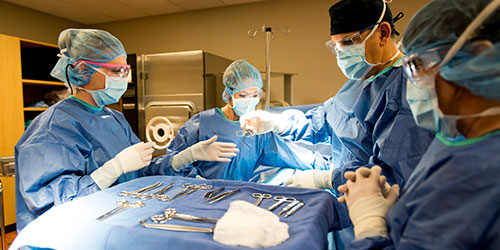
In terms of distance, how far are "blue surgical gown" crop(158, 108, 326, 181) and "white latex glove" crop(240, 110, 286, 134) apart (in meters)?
0.14

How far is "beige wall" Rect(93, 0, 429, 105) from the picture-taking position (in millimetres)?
3826

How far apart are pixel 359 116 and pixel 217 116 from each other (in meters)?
1.04

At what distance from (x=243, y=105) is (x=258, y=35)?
2.39 m

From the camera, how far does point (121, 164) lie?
1367 millimetres

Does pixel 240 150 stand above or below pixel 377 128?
below

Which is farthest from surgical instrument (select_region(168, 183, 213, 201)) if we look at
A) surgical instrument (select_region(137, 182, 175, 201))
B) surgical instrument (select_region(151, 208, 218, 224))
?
surgical instrument (select_region(151, 208, 218, 224))

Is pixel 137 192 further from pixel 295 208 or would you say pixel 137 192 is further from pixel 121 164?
pixel 295 208

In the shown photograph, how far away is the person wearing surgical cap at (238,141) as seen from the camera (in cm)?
199

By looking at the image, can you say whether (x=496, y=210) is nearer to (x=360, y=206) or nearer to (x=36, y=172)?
(x=360, y=206)

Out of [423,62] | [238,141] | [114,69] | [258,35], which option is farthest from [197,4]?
[423,62]

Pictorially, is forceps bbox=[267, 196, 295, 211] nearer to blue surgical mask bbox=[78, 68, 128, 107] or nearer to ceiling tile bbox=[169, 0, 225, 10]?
blue surgical mask bbox=[78, 68, 128, 107]

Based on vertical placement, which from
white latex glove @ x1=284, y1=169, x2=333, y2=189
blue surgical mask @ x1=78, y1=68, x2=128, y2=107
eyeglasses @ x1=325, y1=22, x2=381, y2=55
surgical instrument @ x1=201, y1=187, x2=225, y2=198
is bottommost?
white latex glove @ x1=284, y1=169, x2=333, y2=189

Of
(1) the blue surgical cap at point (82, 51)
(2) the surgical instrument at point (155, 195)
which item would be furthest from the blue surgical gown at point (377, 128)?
(1) the blue surgical cap at point (82, 51)

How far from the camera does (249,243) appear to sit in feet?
2.41
